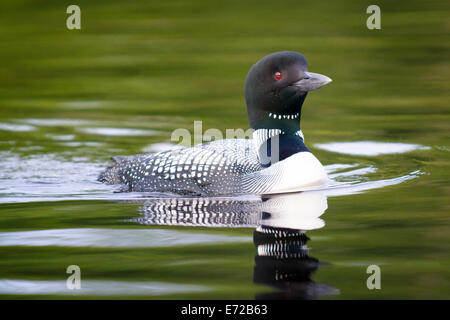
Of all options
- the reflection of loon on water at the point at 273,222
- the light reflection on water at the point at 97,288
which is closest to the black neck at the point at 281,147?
the reflection of loon on water at the point at 273,222

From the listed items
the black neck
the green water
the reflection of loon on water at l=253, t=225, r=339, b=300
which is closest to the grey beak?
the black neck

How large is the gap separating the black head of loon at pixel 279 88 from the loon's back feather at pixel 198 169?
0.97 ft

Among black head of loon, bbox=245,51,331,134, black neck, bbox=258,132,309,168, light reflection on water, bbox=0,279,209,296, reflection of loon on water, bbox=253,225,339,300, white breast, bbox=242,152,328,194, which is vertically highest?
black head of loon, bbox=245,51,331,134

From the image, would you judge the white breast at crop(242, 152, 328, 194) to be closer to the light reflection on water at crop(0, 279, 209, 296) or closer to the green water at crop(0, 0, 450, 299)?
the green water at crop(0, 0, 450, 299)

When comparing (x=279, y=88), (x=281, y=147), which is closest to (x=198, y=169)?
(x=281, y=147)

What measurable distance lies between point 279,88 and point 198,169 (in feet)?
2.88

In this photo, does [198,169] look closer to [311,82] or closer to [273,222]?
[311,82]

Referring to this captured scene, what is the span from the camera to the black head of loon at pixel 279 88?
598 cm

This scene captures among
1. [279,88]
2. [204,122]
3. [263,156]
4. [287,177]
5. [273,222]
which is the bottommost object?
[273,222]

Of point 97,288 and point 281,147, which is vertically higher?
point 281,147

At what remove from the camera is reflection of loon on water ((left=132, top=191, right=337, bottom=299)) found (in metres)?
4.10

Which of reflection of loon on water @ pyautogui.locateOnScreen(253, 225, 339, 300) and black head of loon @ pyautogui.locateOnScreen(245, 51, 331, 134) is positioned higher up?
black head of loon @ pyautogui.locateOnScreen(245, 51, 331, 134)

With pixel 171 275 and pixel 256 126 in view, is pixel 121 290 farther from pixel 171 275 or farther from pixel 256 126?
pixel 256 126

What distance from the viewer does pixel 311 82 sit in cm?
595
